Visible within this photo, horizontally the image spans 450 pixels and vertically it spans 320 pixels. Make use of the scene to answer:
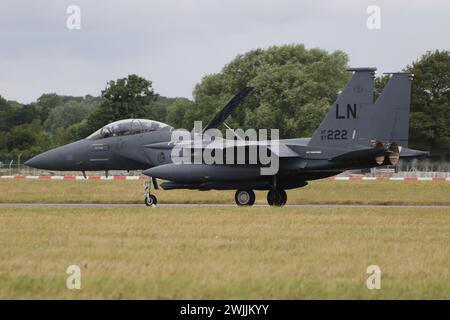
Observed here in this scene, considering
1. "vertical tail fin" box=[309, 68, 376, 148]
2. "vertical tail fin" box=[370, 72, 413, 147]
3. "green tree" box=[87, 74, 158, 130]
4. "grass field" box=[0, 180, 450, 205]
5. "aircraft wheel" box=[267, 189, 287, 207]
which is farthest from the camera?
"green tree" box=[87, 74, 158, 130]

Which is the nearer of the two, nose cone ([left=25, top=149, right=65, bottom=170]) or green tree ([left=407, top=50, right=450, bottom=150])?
nose cone ([left=25, top=149, right=65, bottom=170])

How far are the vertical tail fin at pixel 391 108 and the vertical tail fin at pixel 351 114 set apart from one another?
30cm

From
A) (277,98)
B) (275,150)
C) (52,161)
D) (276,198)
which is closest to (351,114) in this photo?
(275,150)

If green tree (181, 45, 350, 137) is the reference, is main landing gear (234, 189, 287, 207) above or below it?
below

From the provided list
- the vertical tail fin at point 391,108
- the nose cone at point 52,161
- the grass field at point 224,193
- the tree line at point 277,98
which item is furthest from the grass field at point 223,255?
the tree line at point 277,98

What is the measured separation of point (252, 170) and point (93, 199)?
20.8 feet

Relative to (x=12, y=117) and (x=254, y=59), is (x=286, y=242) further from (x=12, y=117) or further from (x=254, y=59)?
(x=12, y=117)

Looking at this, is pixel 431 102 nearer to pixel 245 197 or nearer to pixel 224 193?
pixel 224 193

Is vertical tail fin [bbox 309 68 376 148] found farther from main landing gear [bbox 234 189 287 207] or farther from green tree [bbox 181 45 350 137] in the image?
green tree [bbox 181 45 350 137]

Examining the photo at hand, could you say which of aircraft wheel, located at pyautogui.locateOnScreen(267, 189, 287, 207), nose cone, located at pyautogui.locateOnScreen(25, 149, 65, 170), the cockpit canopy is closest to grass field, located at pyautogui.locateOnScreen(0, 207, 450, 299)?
aircraft wheel, located at pyautogui.locateOnScreen(267, 189, 287, 207)

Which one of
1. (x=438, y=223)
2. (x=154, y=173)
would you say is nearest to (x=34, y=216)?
(x=154, y=173)

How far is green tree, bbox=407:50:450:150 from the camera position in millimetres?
59656

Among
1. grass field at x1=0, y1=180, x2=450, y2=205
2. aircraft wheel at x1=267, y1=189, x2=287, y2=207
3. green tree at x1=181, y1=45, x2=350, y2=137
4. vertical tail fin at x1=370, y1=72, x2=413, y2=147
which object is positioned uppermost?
green tree at x1=181, y1=45, x2=350, y2=137
